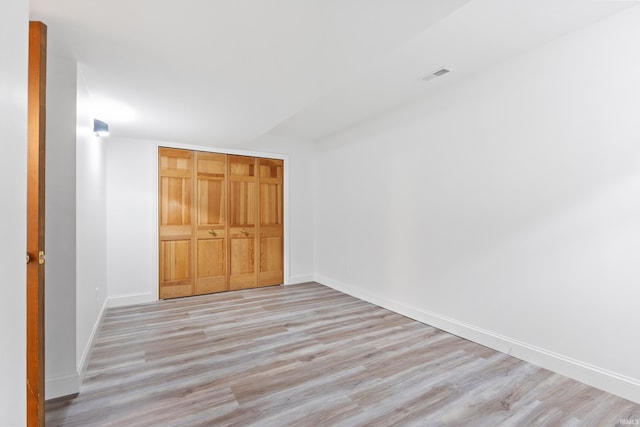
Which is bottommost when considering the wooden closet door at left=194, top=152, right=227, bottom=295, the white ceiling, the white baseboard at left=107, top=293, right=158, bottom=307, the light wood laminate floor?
the light wood laminate floor

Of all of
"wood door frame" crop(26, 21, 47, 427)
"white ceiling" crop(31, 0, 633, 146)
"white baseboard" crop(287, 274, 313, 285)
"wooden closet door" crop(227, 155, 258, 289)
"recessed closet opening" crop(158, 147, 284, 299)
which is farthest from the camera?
"white baseboard" crop(287, 274, 313, 285)

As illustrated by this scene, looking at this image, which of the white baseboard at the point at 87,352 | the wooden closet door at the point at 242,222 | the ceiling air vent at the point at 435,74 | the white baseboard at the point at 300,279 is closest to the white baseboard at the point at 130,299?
the white baseboard at the point at 87,352

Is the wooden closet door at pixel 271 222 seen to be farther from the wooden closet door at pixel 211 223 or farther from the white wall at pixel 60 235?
the white wall at pixel 60 235

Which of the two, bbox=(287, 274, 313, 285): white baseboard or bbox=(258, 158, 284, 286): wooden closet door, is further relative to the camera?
bbox=(287, 274, 313, 285): white baseboard

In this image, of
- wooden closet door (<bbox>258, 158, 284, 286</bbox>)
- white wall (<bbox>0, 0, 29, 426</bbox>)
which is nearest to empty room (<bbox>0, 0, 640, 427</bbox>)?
white wall (<bbox>0, 0, 29, 426</bbox>)

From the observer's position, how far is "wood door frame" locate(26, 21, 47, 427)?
1433 mm

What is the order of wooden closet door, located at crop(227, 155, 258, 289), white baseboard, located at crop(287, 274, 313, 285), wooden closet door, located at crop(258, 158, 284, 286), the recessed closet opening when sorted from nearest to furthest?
the recessed closet opening
wooden closet door, located at crop(227, 155, 258, 289)
wooden closet door, located at crop(258, 158, 284, 286)
white baseboard, located at crop(287, 274, 313, 285)

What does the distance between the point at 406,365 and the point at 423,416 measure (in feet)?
2.02

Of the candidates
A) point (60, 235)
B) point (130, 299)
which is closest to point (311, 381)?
point (60, 235)

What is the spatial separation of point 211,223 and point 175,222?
1.65ft

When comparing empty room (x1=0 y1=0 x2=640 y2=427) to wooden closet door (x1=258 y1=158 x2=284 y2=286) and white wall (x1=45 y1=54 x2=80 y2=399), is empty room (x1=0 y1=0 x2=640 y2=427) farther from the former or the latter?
wooden closet door (x1=258 y1=158 x2=284 y2=286)

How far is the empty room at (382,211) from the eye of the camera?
1607 millimetres

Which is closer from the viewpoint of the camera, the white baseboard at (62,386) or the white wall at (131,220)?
the white baseboard at (62,386)

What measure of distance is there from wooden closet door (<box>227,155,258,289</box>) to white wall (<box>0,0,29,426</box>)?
3.97 m
